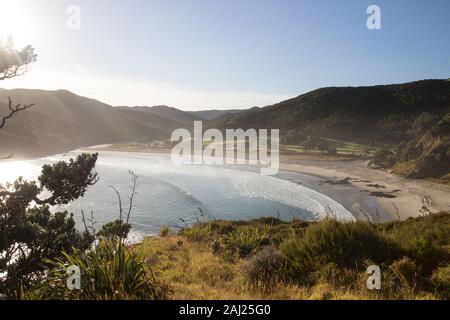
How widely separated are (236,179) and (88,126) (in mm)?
140753

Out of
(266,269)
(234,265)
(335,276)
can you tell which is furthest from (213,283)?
(335,276)

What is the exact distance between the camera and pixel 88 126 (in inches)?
6865

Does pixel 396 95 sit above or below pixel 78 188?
above

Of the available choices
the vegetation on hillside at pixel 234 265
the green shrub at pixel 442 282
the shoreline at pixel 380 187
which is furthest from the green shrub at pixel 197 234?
the shoreline at pixel 380 187

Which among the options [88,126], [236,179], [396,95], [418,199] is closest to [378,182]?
[418,199]

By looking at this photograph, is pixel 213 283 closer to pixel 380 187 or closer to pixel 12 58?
pixel 12 58

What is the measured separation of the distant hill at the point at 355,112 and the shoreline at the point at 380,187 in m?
32.7

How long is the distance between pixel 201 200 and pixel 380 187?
19.7 m

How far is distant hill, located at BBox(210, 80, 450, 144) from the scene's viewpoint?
97875 millimetres

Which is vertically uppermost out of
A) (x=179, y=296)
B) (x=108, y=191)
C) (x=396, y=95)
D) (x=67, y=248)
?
(x=396, y=95)

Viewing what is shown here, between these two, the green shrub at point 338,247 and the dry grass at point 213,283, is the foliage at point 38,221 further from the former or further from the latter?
the green shrub at point 338,247

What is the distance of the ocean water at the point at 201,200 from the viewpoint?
29.7 m

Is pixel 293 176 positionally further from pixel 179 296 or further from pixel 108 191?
pixel 179 296

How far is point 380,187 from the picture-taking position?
41.0 m
